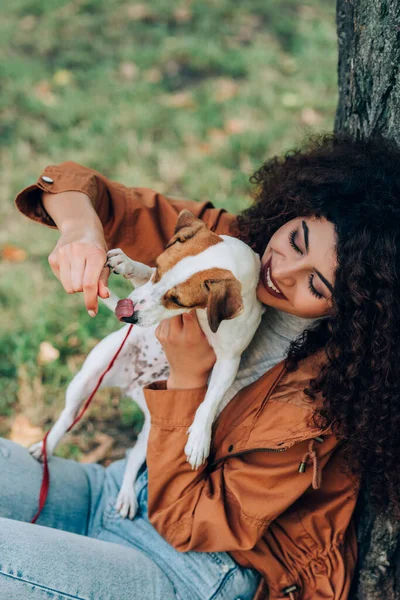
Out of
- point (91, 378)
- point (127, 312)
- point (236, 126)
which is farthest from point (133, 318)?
point (236, 126)

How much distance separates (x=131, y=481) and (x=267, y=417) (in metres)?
0.61

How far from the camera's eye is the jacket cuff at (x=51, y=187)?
2.04m

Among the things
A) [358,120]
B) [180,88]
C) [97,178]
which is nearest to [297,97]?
[180,88]

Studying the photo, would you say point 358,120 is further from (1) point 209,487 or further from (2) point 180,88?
(2) point 180,88

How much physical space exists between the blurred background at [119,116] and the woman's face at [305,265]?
1.20 meters

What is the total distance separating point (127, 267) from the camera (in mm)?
2006

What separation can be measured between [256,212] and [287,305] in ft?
1.39

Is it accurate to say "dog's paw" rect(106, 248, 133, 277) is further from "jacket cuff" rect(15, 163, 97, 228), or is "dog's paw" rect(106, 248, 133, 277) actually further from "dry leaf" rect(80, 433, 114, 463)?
"dry leaf" rect(80, 433, 114, 463)

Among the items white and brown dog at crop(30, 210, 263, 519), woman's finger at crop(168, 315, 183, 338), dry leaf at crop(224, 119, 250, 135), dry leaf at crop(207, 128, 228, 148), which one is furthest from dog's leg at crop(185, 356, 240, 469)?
dry leaf at crop(224, 119, 250, 135)

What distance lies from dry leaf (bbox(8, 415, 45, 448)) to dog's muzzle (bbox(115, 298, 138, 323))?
47.0 inches

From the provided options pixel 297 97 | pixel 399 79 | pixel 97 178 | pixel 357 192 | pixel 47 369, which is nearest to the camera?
pixel 357 192

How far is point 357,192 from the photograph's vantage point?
1841 mm

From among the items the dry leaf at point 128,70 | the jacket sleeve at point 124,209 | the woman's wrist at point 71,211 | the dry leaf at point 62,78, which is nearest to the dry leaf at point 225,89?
the dry leaf at point 128,70

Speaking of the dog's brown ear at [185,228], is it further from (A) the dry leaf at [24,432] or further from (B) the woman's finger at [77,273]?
(A) the dry leaf at [24,432]
